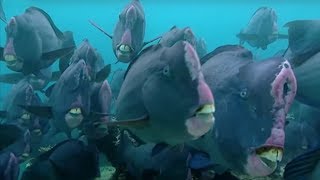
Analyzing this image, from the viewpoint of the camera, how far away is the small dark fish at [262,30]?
32.5 feet

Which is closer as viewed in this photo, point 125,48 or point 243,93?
point 243,93

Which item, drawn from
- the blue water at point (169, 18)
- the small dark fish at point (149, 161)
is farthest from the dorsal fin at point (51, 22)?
the blue water at point (169, 18)

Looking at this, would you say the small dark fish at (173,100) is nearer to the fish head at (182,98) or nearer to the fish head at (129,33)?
the fish head at (182,98)

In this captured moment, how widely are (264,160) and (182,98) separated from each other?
680 mm

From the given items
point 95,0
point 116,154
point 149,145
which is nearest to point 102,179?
point 116,154

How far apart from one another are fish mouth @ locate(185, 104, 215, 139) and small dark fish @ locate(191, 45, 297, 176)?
260mm

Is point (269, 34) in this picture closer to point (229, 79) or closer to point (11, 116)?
point (11, 116)

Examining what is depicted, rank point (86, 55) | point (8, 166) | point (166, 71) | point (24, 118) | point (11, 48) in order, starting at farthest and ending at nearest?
point (24, 118) → point (86, 55) → point (11, 48) → point (8, 166) → point (166, 71)

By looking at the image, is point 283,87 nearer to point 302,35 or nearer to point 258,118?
point 258,118

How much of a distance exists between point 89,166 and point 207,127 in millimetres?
1843

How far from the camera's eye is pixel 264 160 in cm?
285

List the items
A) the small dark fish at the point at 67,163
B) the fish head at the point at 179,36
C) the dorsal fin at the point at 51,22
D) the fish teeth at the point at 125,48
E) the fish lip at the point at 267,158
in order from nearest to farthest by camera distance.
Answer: the fish lip at the point at 267,158 → the small dark fish at the point at 67,163 → the fish head at the point at 179,36 → the fish teeth at the point at 125,48 → the dorsal fin at the point at 51,22

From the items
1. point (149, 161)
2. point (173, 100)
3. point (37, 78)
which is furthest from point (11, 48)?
point (173, 100)

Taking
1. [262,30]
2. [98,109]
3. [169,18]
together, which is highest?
[98,109]
